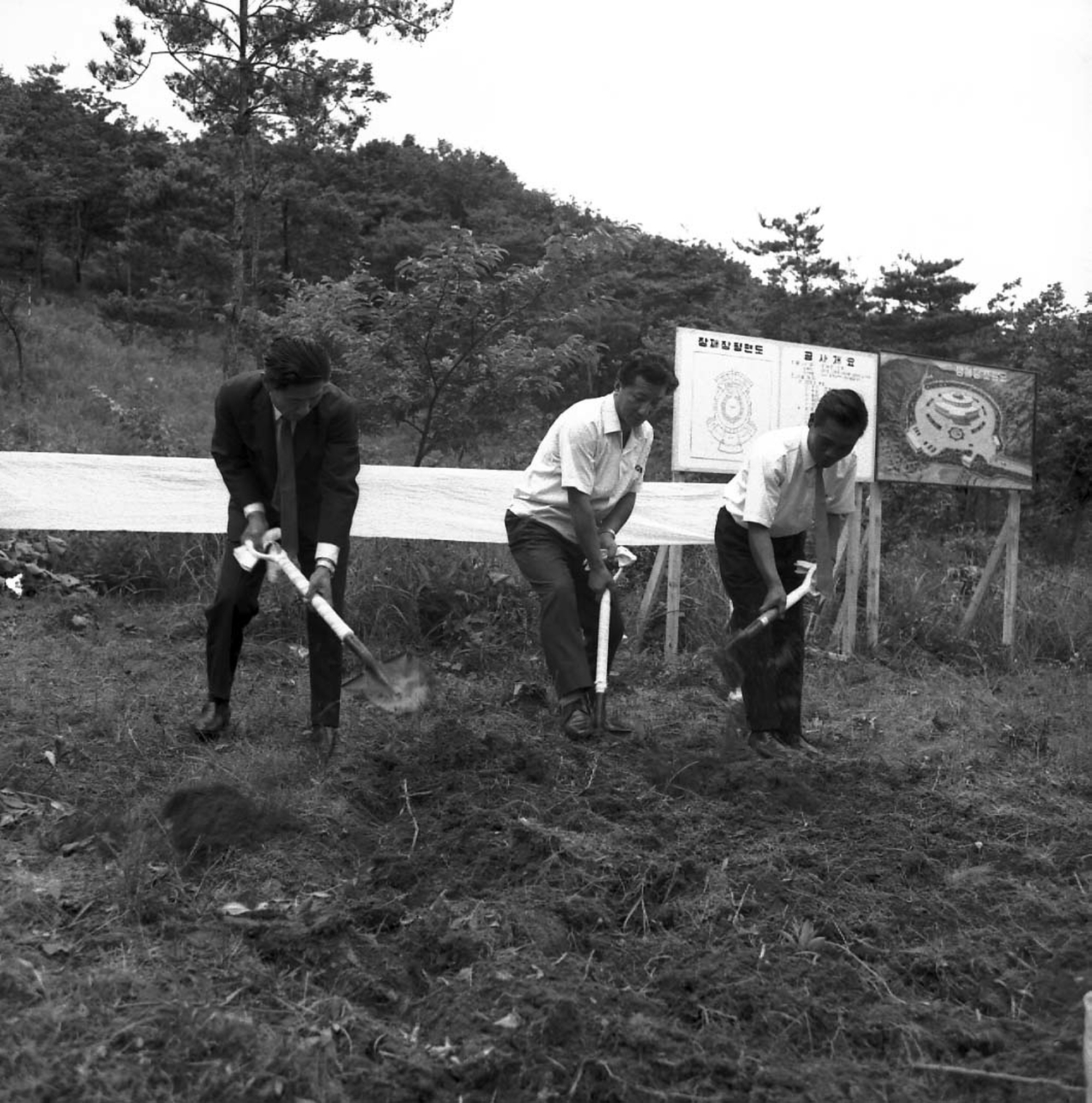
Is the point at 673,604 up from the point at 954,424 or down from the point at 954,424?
down

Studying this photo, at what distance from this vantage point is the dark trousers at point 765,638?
17.5 feet

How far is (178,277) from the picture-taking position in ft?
112

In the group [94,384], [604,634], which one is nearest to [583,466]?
Answer: [604,634]

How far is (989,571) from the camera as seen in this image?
856cm

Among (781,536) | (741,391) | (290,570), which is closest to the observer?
(290,570)

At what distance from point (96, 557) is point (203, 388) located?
20.0 metres

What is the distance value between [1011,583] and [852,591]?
1303 mm

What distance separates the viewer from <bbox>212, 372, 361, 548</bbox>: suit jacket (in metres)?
4.82

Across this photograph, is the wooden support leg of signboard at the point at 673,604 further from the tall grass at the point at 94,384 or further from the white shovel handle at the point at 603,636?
the tall grass at the point at 94,384

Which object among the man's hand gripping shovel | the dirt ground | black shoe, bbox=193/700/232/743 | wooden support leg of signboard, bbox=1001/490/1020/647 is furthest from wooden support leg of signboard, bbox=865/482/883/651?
black shoe, bbox=193/700/232/743

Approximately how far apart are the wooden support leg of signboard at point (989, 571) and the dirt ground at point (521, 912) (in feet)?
8.80

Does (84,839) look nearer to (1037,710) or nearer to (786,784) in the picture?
(786,784)

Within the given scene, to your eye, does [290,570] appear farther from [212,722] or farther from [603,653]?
[603,653]

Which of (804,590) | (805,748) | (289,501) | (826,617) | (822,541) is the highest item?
(289,501)
